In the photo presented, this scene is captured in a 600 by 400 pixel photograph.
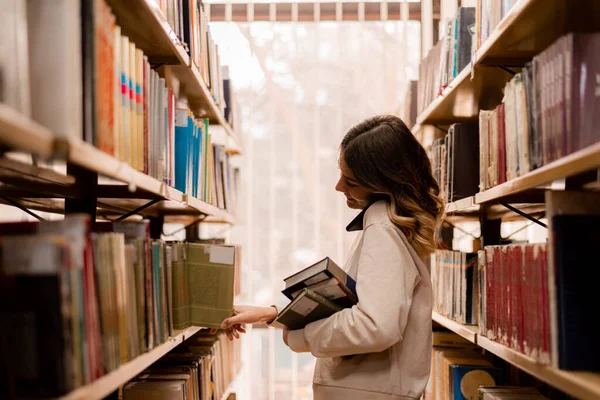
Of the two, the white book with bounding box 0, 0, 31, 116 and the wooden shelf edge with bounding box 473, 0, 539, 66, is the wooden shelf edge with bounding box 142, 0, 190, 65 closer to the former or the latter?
the white book with bounding box 0, 0, 31, 116

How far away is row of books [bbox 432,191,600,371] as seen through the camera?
1.18 metres

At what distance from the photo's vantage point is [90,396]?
0.96m

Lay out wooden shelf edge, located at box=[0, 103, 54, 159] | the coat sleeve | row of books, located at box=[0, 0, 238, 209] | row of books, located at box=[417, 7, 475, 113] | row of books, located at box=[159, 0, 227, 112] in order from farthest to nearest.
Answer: row of books, located at box=[417, 7, 475, 113] → row of books, located at box=[159, 0, 227, 112] → the coat sleeve → row of books, located at box=[0, 0, 238, 209] → wooden shelf edge, located at box=[0, 103, 54, 159]

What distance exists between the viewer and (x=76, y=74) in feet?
3.23

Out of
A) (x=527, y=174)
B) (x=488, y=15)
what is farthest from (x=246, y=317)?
(x=488, y=15)

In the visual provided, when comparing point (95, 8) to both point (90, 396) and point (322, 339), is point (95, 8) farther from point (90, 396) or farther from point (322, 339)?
point (322, 339)

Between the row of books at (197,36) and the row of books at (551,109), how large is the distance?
→ 103 centimetres

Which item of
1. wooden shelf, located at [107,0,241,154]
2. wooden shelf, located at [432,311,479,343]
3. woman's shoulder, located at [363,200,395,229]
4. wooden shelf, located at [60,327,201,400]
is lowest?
wooden shelf, located at [432,311,479,343]

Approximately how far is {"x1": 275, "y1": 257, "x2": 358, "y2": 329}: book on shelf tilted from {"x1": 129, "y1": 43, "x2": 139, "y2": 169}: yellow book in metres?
0.58

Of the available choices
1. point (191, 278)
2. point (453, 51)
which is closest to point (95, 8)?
point (191, 278)

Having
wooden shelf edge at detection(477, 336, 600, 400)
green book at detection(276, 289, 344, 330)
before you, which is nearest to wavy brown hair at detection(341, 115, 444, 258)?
green book at detection(276, 289, 344, 330)

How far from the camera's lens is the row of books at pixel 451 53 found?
2.39 metres

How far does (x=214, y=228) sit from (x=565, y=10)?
313 cm

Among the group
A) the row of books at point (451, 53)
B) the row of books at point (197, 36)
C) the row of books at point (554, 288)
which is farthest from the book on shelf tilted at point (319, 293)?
the row of books at point (451, 53)
